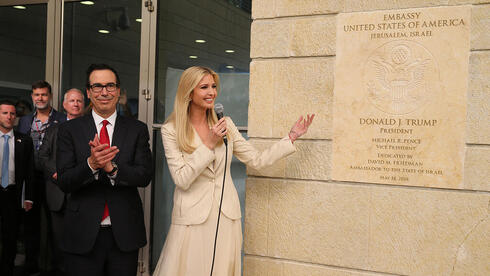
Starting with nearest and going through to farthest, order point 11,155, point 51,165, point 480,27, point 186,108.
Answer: point 480,27
point 186,108
point 51,165
point 11,155

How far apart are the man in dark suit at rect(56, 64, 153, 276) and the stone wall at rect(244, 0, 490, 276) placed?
78cm

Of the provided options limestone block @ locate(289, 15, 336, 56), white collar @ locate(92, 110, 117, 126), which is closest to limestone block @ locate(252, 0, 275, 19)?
limestone block @ locate(289, 15, 336, 56)

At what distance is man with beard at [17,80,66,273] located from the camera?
4.93m

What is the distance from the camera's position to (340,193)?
9.81ft

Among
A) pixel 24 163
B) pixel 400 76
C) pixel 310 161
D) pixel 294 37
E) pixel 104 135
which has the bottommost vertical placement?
pixel 24 163

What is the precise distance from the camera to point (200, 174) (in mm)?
2998

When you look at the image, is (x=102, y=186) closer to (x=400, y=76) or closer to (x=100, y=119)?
(x=100, y=119)

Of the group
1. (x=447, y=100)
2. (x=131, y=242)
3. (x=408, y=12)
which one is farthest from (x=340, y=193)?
(x=131, y=242)

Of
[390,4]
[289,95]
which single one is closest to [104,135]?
[289,95]

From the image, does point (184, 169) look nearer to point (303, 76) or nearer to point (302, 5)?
point (303, 76)

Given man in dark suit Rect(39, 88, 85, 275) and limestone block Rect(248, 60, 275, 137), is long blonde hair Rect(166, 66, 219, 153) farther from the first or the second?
man in dark suit Rect(39, 88, 85, 275)

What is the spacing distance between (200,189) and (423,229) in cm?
139

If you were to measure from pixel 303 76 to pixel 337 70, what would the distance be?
225mm

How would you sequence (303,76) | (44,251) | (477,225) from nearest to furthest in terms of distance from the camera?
1. (477,225)
2. (303,76)
3. (44,251)
